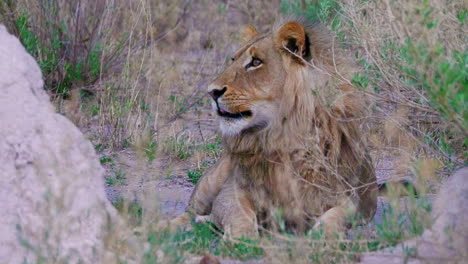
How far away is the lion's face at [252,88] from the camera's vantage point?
18.6 ft

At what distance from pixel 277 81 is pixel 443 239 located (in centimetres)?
167

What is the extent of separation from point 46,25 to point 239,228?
391 cm

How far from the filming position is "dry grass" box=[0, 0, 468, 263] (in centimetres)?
446

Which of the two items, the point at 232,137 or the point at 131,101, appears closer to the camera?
the point at 232,137

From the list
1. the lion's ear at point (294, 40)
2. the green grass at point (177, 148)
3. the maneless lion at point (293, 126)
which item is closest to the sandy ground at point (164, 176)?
the green grass at point (177, 148)

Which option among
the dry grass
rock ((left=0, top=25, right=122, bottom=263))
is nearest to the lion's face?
the dry grass

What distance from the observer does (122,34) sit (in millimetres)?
9234

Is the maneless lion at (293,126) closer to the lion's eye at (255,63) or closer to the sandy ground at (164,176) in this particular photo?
the lion's eye at (255,63)

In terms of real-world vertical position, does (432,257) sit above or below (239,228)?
above

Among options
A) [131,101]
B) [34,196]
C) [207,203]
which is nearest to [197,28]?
[131,101]

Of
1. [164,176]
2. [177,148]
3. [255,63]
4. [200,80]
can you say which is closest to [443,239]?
[255,63]

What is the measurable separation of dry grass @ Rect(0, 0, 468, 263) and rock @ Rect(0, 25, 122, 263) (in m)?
0.20

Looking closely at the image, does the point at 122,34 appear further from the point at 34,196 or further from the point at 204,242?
the point at 34,196

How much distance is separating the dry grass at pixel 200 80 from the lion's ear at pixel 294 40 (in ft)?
1.07
